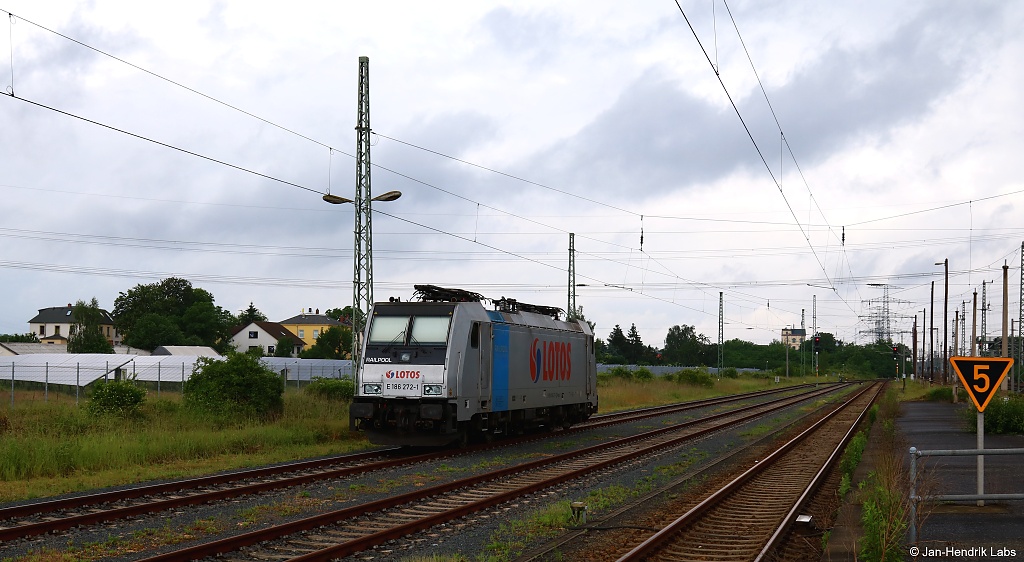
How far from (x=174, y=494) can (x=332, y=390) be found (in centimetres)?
1284

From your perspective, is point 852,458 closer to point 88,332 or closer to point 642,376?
point 642,376

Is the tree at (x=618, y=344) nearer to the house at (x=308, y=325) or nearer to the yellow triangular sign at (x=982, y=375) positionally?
the house at (x=308, y=325)

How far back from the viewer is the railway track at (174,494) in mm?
11328

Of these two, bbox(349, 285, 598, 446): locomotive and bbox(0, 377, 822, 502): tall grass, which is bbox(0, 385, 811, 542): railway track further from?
bbox(0, 377, 822, 502): tall grass

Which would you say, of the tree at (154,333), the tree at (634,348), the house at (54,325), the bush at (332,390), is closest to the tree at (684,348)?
the tree at (634,348)

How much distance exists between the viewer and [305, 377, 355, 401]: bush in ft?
87.1

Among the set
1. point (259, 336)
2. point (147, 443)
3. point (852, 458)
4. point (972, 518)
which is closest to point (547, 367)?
point (852, 458)

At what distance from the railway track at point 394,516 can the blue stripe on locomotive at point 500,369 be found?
2755 millimetres

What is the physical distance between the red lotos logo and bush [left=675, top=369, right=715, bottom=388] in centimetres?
4353

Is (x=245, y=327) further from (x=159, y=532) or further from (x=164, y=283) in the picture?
(x=159, y=532)

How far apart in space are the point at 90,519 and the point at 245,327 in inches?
4867

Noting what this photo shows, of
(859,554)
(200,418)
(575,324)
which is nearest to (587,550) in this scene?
(859,554)

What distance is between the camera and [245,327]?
130500 millimetres

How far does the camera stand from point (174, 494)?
1380cm
